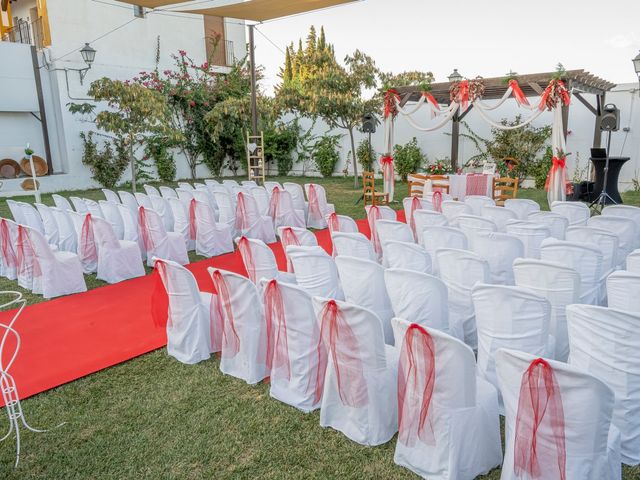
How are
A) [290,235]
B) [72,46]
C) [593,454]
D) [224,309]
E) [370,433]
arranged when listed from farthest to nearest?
[72,46] → [290,235] → [224,309] → [370,433] → [593,454]

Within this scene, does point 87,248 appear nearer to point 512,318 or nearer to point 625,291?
point 512,318

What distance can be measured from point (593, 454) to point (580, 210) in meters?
5.34

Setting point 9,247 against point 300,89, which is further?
point 300,89

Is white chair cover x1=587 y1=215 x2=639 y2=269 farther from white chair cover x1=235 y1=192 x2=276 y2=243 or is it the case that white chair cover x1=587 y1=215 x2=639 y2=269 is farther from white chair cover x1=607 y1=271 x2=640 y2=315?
white chair cover x1=235 y1=192 x2=276 y2=243

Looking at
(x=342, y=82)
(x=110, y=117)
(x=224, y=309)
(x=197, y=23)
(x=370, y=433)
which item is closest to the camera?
(x=370, y=433)

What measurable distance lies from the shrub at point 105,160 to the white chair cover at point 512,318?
14.8m

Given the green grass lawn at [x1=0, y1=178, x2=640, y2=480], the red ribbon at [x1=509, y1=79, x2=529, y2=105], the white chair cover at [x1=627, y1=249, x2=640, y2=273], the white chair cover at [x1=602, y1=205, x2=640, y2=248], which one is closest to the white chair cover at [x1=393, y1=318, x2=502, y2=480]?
the green grass lawn at [x1=0, y1=178, x2=640, y2=480]

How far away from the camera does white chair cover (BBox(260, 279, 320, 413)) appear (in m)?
3.31

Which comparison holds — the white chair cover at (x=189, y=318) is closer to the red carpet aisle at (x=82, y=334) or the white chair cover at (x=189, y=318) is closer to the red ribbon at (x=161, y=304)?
the red ribbon at (x=161, y=304)

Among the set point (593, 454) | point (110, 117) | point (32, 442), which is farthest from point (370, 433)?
point (110, 117)

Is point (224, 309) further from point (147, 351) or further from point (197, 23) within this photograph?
point (197, 23)

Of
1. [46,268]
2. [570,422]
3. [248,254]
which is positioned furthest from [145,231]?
Result: [570,422]

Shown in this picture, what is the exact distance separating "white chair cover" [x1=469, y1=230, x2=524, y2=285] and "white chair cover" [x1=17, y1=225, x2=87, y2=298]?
4.78 meters

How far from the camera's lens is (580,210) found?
679 centimetres
